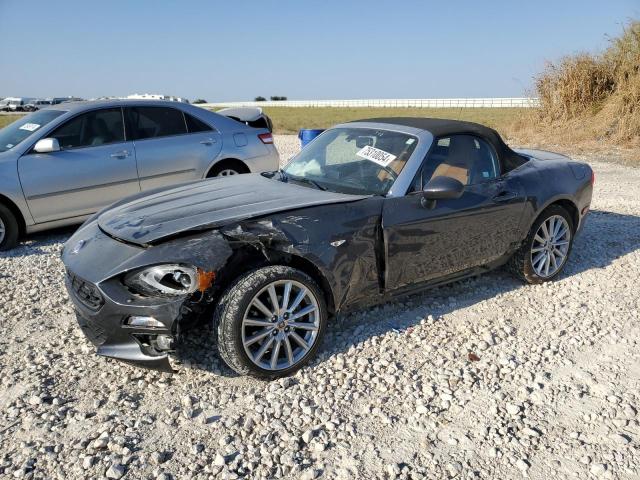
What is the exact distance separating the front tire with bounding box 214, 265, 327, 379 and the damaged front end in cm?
19

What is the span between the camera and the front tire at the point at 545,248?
4781mm

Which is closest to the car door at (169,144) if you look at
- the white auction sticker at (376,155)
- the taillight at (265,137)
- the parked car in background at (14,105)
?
the taillight at (265,137)

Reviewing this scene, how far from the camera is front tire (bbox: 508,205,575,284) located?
478cm

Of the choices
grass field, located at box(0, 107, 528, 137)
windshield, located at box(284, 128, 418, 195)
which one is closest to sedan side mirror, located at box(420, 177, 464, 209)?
windshield, located at box(284, 128, 418, 195)

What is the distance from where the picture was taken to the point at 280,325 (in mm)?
3301

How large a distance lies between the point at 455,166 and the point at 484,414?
202 cm

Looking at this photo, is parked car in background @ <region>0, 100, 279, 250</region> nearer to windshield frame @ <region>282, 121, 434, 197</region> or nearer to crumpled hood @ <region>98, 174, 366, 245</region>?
crumpled hood @ <region>98, 174, 366, 245</region>

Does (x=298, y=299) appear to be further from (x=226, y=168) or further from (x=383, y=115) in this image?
(x=383, y=115)

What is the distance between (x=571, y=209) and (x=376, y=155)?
220 cm

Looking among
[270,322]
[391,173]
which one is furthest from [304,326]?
[391,173]

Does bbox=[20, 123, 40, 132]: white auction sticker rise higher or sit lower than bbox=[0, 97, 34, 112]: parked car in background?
higher

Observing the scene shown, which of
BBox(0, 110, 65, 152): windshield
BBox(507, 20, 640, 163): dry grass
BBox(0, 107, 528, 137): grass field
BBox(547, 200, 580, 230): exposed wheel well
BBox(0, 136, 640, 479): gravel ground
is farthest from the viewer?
BBox(0, 107, 528, 137): grass field

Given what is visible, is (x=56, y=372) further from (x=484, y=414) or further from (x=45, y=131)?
(x=45, y=131)

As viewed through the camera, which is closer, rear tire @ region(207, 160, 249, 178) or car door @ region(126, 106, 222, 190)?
car door @ region(126, 106, 222, 190)
